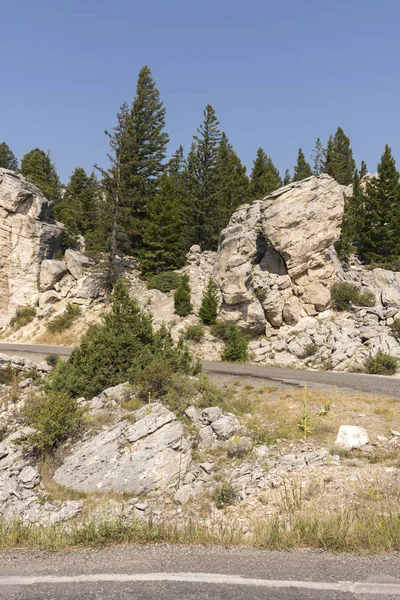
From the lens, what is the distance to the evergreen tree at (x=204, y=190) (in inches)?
1657

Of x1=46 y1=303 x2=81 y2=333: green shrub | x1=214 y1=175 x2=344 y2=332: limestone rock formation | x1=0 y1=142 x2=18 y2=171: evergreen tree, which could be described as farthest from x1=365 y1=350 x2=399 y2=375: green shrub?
x1=0 y1=142 x2=18 y2=171: evergreen tree

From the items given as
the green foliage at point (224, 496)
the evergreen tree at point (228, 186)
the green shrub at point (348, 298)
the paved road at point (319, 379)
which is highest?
the evergreen tree at point (228, 186)

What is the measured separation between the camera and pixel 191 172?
44.9 metres

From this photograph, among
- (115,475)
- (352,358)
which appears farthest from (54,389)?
(352,358)

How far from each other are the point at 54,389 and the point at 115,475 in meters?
5.66

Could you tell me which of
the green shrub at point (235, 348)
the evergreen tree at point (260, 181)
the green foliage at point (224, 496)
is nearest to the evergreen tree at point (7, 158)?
the evergreen tree at point (260, 181)

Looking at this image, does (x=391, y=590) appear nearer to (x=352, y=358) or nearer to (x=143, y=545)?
(x=143, y=545)

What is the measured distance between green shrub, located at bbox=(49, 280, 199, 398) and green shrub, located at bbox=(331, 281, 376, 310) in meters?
17.9

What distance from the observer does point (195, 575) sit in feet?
14.3

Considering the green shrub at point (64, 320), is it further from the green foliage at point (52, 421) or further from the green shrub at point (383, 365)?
the green shrub at point (383, 365)

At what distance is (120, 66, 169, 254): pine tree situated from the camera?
37.9m

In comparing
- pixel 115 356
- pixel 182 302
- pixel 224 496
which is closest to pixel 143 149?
pixel 182 302

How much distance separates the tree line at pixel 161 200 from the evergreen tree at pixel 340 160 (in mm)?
17044

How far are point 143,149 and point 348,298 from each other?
2942 cm
